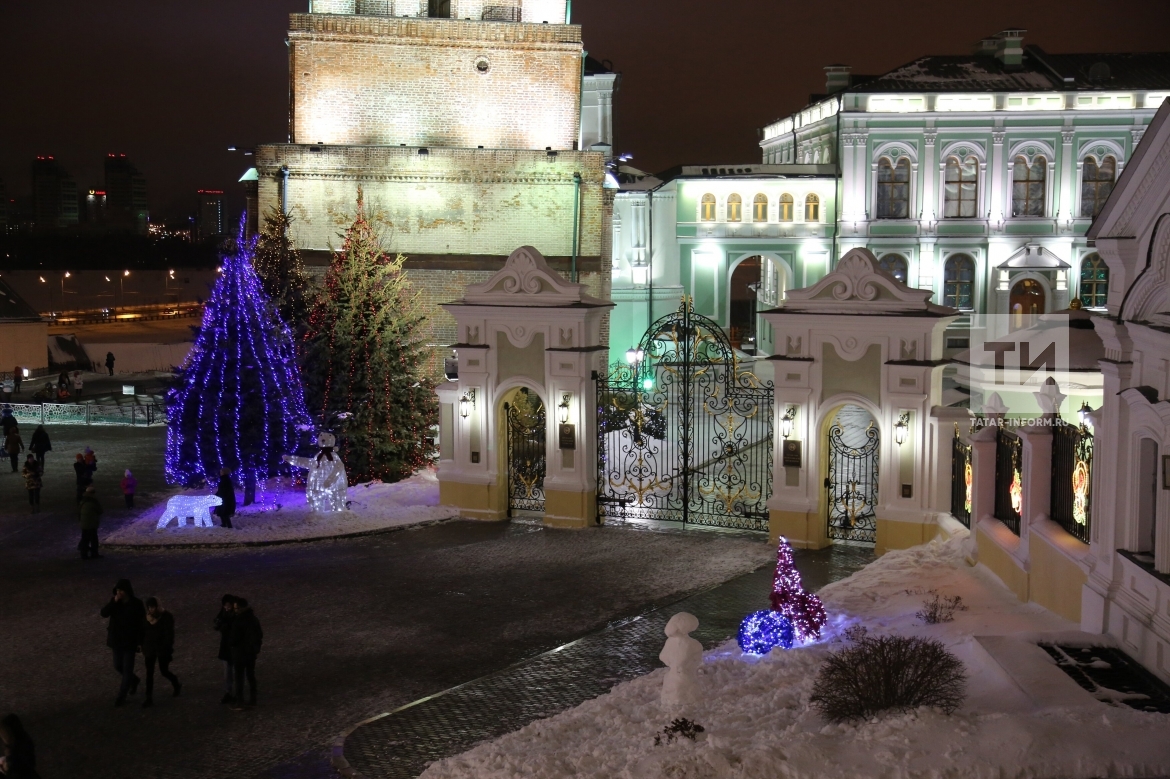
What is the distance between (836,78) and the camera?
5297cm

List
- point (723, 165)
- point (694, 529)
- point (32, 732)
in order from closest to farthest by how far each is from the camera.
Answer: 1. point (32, 732)
2. point (694, 529)
3. point (723, 165)

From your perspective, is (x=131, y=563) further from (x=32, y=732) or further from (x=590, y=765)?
(x=590, y=765)

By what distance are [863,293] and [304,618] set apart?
895 centimetres

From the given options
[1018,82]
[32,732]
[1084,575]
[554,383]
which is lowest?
[32,732]

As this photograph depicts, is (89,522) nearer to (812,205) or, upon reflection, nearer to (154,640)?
(154,640)

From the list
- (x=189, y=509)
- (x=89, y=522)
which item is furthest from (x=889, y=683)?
(x=189, y=509)

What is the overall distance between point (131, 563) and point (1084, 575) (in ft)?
42.3

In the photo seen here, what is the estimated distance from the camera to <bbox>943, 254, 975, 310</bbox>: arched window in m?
47.5

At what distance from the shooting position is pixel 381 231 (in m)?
30.7

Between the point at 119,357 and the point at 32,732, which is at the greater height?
the point at 119,357

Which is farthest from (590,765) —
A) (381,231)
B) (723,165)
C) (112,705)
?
(723,165)

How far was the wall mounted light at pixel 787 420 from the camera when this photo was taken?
17797 mm

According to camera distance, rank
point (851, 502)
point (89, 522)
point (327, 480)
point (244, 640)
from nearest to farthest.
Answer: point (244, 640), point (89, 522), point (851, 502), point (327, 480)

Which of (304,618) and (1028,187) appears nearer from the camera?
(304,618)
